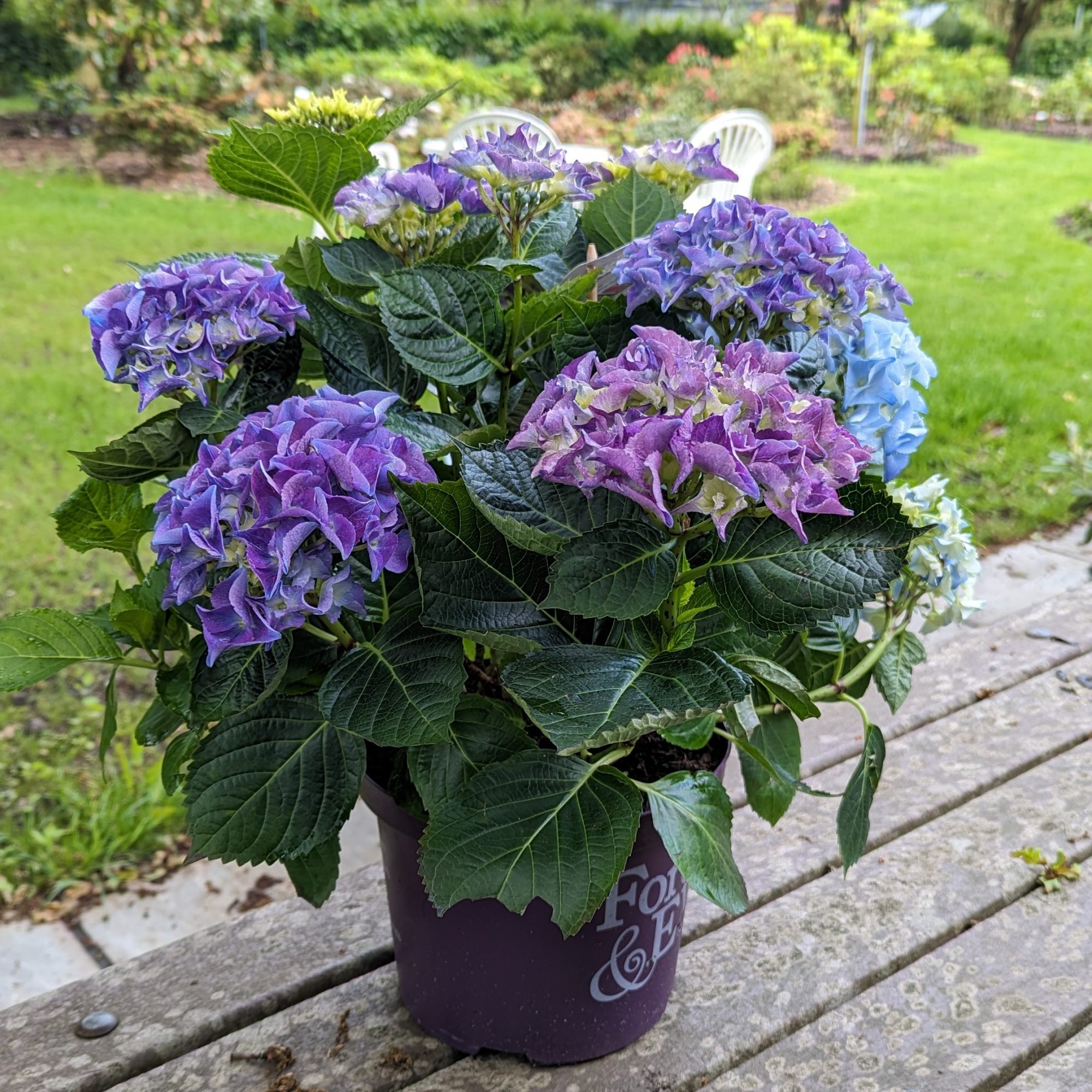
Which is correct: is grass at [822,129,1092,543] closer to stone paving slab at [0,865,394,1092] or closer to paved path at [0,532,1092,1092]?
paved path at [0,532,1092,1092]

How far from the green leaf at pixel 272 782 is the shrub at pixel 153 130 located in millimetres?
7009

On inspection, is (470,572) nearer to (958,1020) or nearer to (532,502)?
(532,502)

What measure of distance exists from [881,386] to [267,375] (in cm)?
45

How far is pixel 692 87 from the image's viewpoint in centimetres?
891

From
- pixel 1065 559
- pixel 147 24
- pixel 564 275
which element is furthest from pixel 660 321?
pixel 147 24

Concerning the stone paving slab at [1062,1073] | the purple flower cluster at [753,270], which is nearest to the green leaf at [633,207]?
the purple flower cluster at [753,270]

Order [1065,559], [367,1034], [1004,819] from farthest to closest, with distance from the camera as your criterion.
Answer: [1065,559] < [1004,819] < [367,1034]

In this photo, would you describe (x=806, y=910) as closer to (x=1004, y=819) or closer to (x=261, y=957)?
(x=1004, y=819)

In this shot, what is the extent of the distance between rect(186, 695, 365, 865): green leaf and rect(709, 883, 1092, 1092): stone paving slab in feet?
1.20

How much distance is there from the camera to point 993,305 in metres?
4.78

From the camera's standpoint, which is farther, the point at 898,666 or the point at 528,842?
the point at 898,666

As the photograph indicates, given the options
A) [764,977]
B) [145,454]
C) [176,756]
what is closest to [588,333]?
[145,454]

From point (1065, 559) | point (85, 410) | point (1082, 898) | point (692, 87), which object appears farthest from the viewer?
point (692, 87)

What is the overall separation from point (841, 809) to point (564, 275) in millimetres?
461
